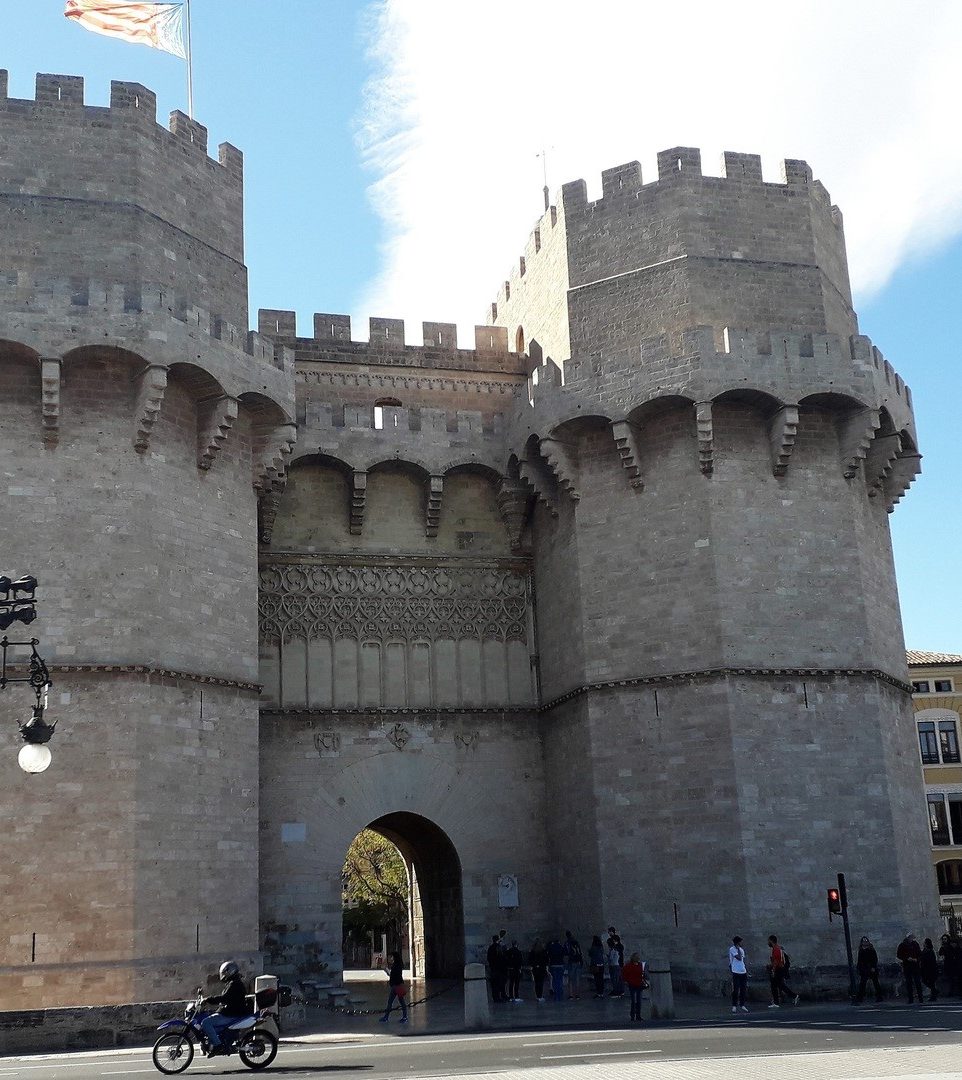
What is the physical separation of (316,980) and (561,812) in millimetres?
5059

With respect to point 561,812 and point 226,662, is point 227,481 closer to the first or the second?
point 226,662

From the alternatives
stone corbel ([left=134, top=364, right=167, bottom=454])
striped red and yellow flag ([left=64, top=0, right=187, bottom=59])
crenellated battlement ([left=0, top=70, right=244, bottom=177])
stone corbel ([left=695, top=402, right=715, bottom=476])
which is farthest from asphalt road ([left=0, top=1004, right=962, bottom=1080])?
striped red and yellow flag ([left=64, top=0, right=187, bottom=59])

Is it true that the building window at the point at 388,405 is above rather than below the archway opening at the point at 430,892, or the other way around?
above

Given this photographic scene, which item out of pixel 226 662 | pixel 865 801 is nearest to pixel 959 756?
pixel 865 801

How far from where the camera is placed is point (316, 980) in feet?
70.3

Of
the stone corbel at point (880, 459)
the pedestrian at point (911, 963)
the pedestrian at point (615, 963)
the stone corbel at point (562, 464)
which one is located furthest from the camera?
the stone corbel at point (880, 459)

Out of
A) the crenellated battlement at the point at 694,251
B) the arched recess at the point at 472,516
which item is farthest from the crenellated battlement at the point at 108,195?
the crenellated battlement at the point at 694,251

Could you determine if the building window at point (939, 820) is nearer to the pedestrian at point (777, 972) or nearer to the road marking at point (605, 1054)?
the pedestrian at point (777, 972)

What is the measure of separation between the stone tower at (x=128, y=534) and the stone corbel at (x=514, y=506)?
15.0 feet

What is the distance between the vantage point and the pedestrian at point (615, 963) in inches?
792

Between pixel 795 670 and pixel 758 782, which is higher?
pixel 795 670

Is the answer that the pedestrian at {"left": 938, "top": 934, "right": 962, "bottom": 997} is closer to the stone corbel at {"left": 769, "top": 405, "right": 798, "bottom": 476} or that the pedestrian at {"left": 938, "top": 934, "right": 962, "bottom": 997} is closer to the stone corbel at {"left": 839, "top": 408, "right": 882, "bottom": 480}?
the stone corbel at {"left": 839, "top": 408, "right": 882, "bottom": 480}

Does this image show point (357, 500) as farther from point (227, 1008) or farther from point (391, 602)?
point (227, 1008)

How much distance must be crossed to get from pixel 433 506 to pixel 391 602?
6.40 feet
